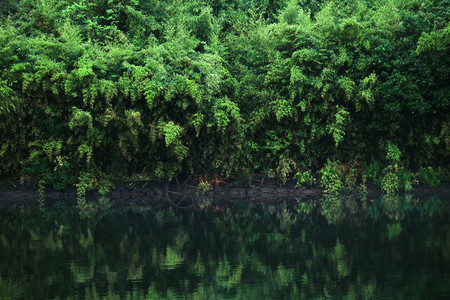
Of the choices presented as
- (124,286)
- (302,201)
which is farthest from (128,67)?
(124,286)

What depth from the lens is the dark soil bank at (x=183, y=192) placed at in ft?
51.2

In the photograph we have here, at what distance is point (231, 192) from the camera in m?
16.3

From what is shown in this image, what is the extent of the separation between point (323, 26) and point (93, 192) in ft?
25.8

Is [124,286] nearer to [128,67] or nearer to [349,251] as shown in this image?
[349,251]

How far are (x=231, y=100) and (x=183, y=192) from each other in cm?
296

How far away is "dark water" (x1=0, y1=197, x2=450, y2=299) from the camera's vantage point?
21.2 ft

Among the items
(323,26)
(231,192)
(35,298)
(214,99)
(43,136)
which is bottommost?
(35,298)

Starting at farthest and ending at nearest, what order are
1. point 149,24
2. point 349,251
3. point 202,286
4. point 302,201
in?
point 149,24 < point 302,201 < point 349,251 < point 202,286

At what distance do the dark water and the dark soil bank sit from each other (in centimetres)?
250

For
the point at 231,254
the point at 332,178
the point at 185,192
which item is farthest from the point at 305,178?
the point at 231,254

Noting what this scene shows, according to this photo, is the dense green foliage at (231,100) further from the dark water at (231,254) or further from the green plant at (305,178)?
the dark water at (231,254)

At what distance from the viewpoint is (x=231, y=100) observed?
1645 cm

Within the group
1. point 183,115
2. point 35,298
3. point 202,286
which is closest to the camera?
point 35,298

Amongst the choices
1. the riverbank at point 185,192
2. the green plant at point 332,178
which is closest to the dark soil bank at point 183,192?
the riverbank at point 185,192
